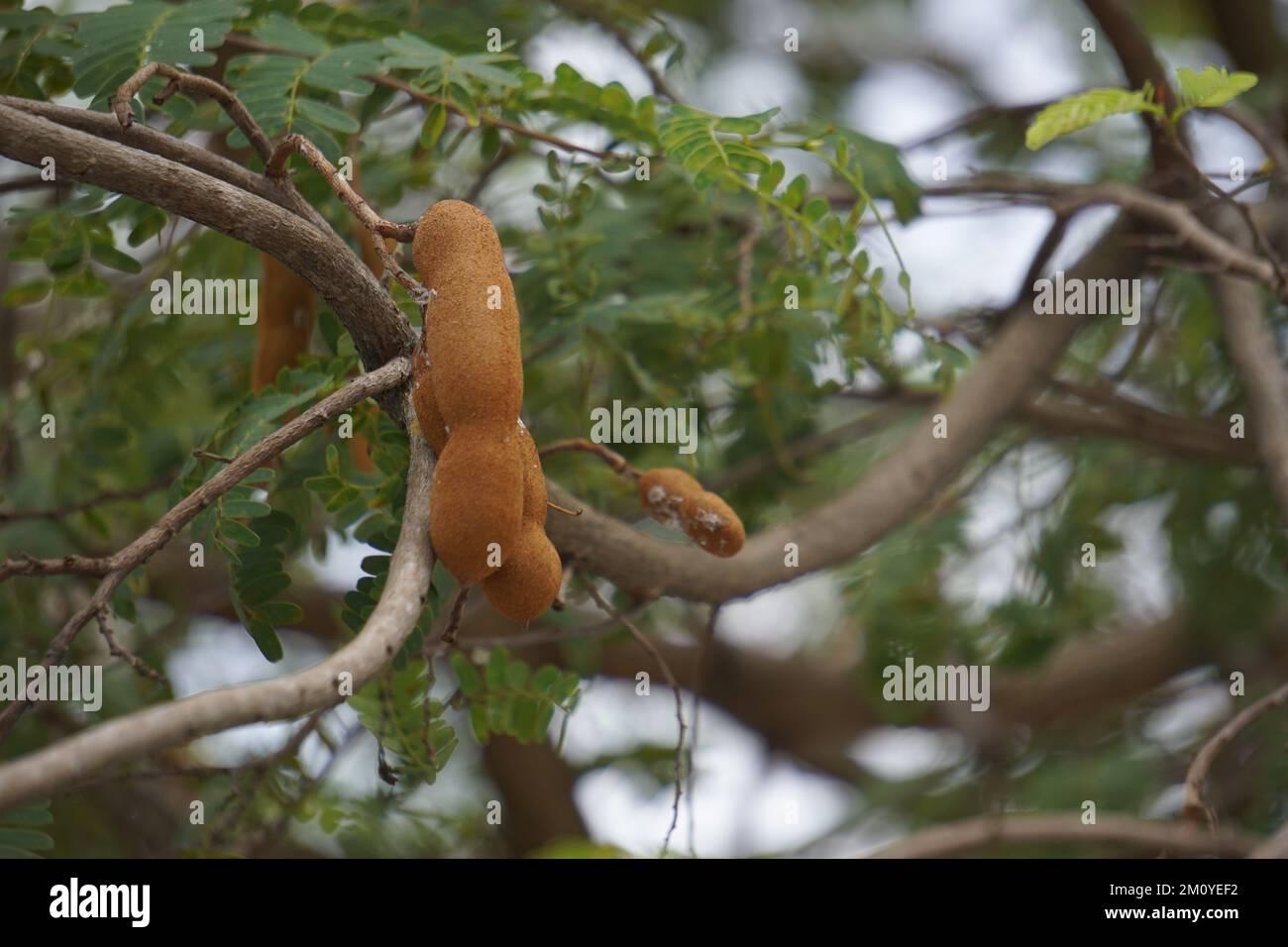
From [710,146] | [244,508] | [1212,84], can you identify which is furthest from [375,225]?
[1212,84]

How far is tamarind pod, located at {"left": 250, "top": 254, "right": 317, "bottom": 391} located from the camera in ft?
5.08

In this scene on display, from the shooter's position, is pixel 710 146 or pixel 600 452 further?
pixel 710 146

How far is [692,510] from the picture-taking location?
1243 millimetres

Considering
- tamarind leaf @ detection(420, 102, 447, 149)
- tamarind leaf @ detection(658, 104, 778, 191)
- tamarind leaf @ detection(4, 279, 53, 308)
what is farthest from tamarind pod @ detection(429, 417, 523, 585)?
tamarind leaf @ detection(4, 279, 53, 308)

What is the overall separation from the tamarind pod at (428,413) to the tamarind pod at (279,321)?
0.63 meters

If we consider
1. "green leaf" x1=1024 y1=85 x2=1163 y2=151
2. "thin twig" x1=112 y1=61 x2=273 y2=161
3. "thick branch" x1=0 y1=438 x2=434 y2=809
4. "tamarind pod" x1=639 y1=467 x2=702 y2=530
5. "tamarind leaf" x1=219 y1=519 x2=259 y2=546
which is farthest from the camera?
"green leaf" x1=1024 y1=85 x2=1163 y2=151

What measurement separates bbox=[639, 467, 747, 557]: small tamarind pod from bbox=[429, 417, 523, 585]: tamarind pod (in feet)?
1.14

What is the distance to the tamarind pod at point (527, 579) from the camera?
92cm

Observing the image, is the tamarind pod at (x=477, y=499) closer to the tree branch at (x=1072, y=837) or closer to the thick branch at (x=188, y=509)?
the thick branch at (x=188, y=509)

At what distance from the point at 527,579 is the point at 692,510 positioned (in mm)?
345

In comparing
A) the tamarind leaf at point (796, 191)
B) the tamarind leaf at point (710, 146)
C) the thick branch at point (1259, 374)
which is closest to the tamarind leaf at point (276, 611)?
the tamarind leaf at point (710, 146)

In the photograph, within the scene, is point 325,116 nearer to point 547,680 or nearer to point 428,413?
point 428,413

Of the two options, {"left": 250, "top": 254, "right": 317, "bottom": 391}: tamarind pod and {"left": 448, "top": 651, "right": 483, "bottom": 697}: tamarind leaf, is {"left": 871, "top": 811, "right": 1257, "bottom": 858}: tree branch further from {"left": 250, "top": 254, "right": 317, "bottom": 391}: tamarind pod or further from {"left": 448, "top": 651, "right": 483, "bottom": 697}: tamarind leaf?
{"left": 250, "top": 254, "right": 317, "bottom": 391}: tamarind pod
